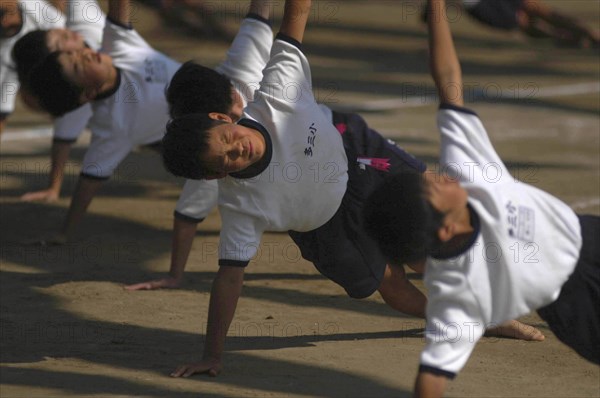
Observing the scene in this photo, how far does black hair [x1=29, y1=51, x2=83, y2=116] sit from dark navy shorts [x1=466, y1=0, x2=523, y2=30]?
6479 mm

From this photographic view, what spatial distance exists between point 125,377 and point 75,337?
0.63 metres

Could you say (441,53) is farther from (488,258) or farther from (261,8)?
(261,8)

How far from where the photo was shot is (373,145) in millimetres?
4863

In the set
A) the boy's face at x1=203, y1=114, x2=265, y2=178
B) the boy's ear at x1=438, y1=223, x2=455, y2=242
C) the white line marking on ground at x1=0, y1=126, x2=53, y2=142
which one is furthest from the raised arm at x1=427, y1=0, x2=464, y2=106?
the white line marking on ground at x1=0, y1=126, x2=53, y2=142

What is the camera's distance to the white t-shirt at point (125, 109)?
600 cm

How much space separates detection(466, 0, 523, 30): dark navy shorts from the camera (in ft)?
37.6

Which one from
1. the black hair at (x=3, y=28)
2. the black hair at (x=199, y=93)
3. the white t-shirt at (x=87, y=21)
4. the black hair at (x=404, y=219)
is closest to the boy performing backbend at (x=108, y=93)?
the white t-shirt at (x=87, y=21)

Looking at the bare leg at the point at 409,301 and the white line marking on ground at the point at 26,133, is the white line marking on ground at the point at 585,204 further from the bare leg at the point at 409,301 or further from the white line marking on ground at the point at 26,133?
the white line marking on ground at the point at 26,133

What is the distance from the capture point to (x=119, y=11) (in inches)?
241

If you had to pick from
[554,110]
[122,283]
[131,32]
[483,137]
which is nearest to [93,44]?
[131,32]

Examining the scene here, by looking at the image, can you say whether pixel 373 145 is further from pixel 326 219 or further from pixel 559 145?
pixel 559 145

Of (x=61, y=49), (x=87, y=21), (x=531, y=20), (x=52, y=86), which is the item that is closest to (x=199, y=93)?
(x=52, y=86)

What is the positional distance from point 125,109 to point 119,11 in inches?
21.0

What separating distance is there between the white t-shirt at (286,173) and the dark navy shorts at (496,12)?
24.2 ft
